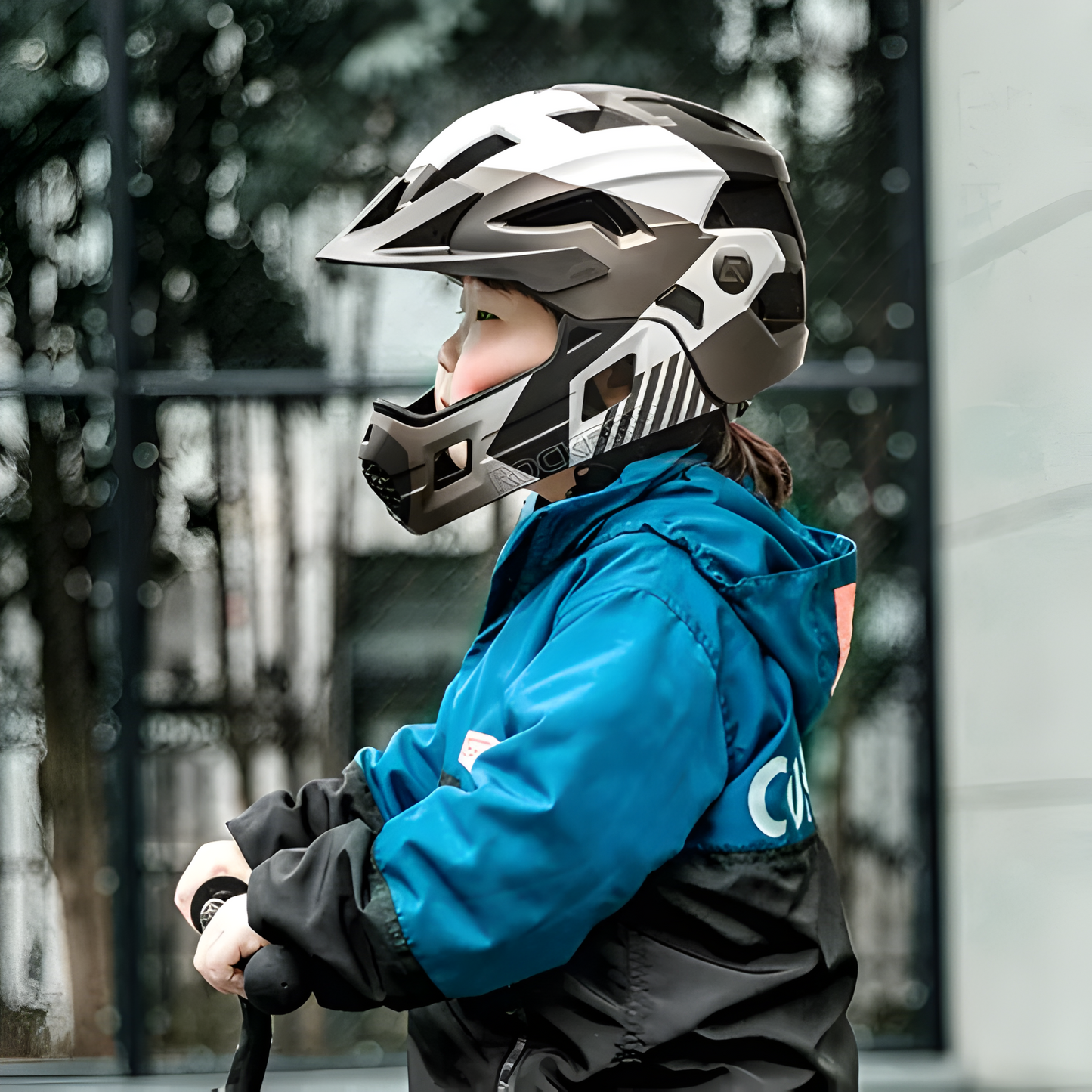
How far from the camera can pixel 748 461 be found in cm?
207

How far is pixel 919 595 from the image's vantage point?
13.5ft

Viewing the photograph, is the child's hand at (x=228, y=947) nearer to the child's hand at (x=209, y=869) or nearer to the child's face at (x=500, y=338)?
the child's hand at (x=209, y=869)

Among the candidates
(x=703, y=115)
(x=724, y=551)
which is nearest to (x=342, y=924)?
(x=724, y=551)

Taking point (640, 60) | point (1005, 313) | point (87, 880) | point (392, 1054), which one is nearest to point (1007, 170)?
point (1005, 313)

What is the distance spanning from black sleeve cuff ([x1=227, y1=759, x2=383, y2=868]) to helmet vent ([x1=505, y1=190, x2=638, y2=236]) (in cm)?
90

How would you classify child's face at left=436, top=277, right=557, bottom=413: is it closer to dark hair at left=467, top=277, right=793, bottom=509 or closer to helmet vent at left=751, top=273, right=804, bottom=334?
dark hair at left=467, top=277, right=793, bottom=509

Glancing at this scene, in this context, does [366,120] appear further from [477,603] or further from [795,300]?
[795,300]

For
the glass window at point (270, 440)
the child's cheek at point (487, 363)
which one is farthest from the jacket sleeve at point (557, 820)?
the glass window at point (270, 440)

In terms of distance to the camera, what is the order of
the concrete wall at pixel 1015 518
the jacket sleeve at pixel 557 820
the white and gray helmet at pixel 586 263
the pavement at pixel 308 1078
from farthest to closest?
the pavement at pixel 308 1078 < the concrete wall at pixel 1015 518 < the white and gray helmet at pixel 586 263 < the jacket sleeve at pixel 557 820

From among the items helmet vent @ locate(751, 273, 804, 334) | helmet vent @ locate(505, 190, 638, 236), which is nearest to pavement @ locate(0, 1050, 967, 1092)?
helmet vent @ locate(751, 273, 804, 334)

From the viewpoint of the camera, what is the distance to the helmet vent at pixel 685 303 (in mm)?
1883

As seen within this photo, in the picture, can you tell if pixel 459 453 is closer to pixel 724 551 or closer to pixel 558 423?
pixel 558 423

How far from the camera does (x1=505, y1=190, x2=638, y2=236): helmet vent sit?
186 centimetres

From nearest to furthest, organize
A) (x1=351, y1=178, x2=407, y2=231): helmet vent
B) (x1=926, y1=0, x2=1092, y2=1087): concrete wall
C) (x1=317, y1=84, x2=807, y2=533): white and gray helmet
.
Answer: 1. (x1=317, y1=84, x2=807, y2=533): white and gray helmet
2. (x1=351, y1=178, x2=407, y2=231): helmet vent
3. (x1=926, y1=0, x2=1092, y2=1087): concrete wall
